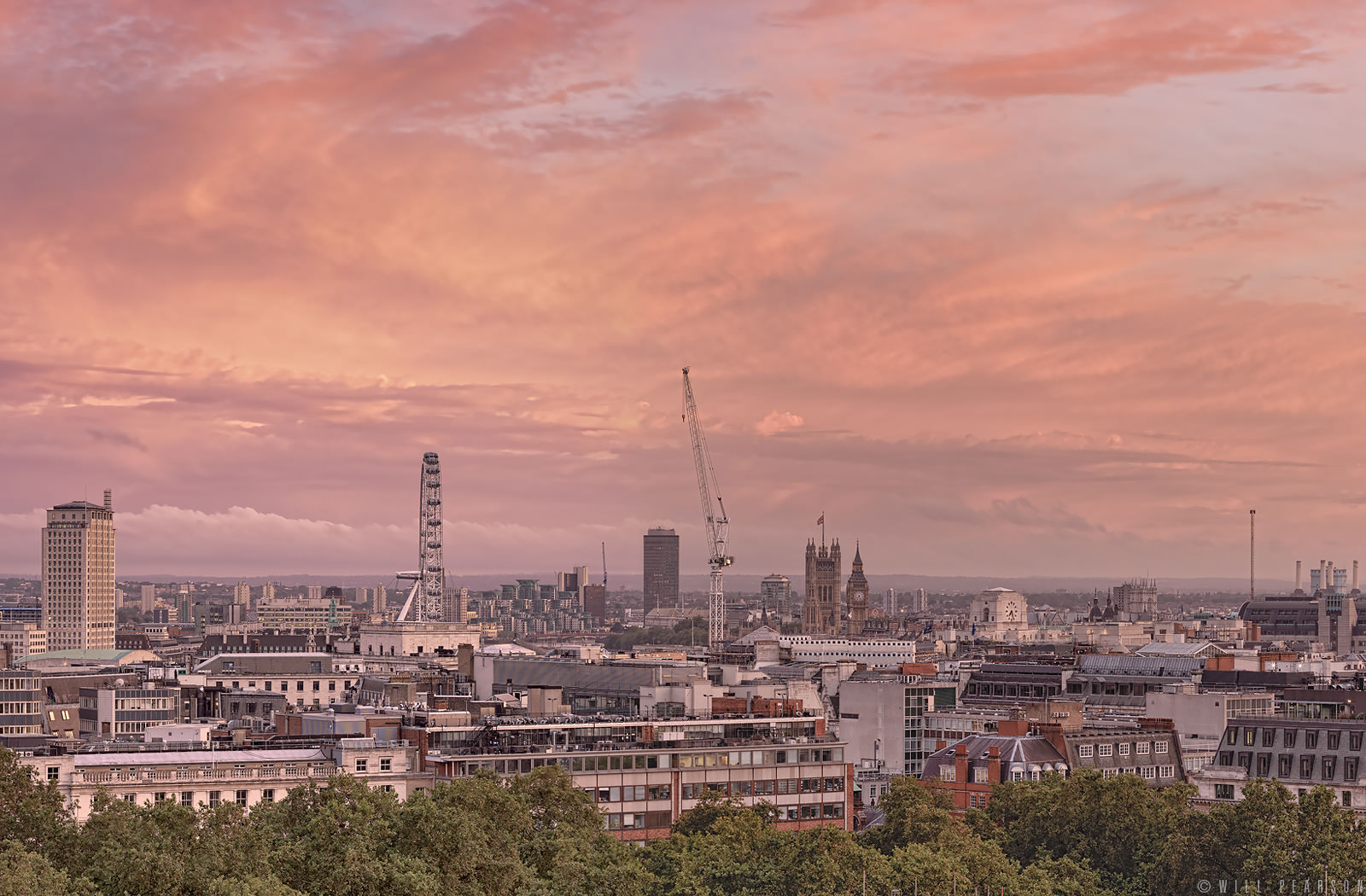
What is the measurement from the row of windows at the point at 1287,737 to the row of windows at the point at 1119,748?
14916 mm

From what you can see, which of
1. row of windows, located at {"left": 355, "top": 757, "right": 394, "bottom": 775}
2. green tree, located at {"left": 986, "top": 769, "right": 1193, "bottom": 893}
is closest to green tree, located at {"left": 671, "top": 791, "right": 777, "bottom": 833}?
green tree, located at {"left": 986, "top": 769, "right": 1193, "bottom": 893}

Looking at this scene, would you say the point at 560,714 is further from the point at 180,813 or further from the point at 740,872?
the point at 180,813

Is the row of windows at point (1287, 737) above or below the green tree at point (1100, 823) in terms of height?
above

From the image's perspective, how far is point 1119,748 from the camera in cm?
18700

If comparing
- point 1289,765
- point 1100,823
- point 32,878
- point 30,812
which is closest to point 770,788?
point 1100,823

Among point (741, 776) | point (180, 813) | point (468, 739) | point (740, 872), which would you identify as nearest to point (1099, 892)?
point (740, 872)

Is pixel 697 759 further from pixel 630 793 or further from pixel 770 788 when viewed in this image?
pixel 770 788

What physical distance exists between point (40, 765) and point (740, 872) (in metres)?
44.9

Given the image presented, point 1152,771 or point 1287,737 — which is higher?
point 1287,737

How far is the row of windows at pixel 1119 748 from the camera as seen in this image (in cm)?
18388

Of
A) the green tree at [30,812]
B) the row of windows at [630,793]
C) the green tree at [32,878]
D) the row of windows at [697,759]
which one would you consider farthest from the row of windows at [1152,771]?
the green tree at [32,878]

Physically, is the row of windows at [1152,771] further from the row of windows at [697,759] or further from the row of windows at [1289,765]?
the row of windows at [697,759]

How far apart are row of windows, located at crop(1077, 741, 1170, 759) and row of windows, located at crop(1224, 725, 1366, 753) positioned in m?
14.9

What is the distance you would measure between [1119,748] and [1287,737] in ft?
71.1
